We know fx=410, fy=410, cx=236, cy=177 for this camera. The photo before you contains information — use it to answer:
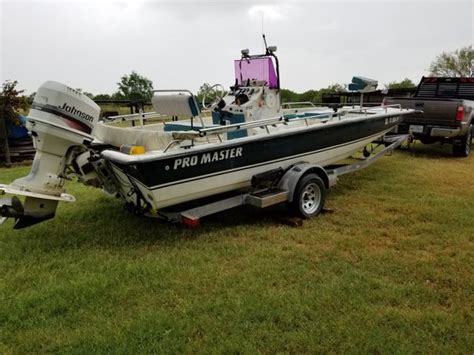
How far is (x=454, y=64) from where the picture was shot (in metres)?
31.0

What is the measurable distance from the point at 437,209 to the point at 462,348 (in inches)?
104

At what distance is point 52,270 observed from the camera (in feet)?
11.5

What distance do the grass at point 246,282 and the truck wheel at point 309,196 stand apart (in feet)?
0.59

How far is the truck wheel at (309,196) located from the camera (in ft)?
14.8

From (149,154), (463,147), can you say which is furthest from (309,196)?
(463,147)

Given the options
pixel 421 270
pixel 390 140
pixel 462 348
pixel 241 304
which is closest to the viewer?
pixel 462 348

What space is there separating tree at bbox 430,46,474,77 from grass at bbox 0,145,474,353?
29983 millimetres

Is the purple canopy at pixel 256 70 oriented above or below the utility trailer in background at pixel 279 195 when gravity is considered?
above

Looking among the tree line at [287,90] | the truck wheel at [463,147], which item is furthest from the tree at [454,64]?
the truck wheel at [463,147]

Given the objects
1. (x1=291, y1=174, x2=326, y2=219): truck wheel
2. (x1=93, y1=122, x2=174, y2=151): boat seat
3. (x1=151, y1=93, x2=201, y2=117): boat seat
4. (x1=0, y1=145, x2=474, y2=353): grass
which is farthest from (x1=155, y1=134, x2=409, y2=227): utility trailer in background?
(x1=151, y1=93, x2=201, y2=117): boat seat

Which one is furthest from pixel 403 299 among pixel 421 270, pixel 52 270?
pixel 52 270

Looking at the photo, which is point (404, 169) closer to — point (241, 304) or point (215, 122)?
point (215, 122)

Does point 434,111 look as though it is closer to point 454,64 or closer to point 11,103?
point 11,103

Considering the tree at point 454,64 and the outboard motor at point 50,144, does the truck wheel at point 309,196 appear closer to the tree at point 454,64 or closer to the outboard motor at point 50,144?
the outboard motor at point 50,144
